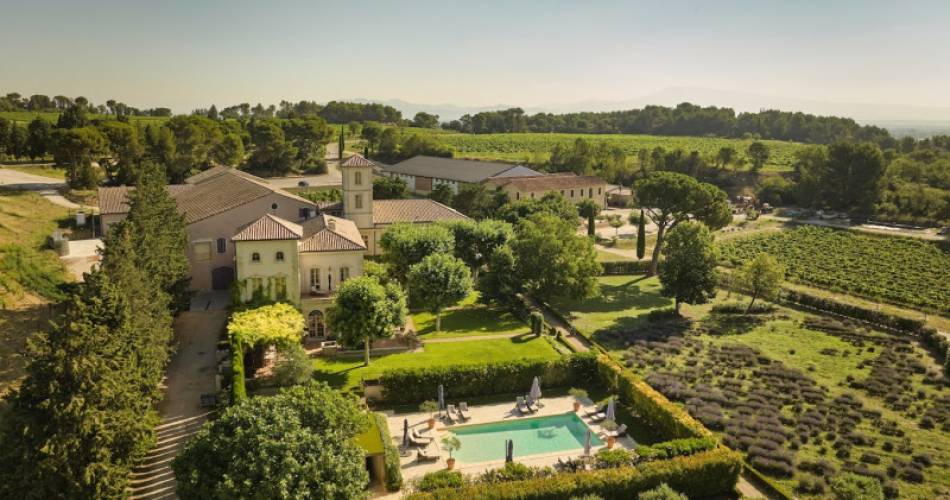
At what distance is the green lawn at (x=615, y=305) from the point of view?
4759 cm

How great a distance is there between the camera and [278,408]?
70.0ft

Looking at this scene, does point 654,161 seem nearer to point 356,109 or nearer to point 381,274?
point 381,274

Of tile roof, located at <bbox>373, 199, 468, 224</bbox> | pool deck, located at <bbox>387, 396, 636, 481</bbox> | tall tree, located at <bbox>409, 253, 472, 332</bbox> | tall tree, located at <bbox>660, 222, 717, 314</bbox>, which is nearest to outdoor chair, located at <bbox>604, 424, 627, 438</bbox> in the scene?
pool deck, located at <bbox>387, 396, 636, 481</bbox>

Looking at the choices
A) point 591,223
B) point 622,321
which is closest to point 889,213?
point 591,223

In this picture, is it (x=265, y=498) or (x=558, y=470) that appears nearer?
(x=265, y=498)

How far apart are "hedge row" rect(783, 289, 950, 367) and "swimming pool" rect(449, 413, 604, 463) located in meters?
25.3

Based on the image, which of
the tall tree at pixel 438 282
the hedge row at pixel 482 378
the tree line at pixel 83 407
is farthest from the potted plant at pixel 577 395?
the tree line at pixel 83 407

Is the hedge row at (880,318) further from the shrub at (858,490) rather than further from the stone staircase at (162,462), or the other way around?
the stone staircase at (162,462)

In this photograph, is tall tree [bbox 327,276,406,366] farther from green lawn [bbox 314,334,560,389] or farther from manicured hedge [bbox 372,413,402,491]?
manicured hedge [bbox 372,413,402,491]

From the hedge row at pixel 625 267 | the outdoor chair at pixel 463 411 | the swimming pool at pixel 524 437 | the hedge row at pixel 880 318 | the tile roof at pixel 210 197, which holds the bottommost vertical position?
the swimming pool at pixel 524 437

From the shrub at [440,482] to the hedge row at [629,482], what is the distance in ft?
1.33

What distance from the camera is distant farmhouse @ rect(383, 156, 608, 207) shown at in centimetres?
8744

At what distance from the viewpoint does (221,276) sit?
4947cm

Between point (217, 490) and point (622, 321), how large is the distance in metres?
35.0
